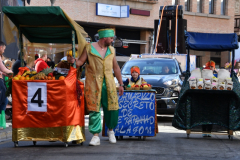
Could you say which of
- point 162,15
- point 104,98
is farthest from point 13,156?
point 162,15

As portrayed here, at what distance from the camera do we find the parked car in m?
14.4

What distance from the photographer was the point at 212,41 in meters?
10.8

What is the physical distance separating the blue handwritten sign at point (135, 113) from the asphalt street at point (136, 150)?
0.90 ft

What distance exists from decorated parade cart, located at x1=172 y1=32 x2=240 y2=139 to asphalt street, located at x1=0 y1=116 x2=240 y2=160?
569 millimetres

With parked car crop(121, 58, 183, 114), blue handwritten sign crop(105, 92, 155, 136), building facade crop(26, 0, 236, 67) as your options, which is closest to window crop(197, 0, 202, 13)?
building facade crop(26, 0, 236, 67)

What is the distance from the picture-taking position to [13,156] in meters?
7.38

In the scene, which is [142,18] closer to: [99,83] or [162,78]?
[162,78]

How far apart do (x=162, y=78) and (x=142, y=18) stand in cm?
2614

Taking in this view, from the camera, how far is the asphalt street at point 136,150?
24.2 feet

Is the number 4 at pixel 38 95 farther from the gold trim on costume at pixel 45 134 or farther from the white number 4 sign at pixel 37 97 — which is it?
the gold trim on costume at pixel 45 134

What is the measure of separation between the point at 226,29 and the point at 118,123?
39108 millimetres

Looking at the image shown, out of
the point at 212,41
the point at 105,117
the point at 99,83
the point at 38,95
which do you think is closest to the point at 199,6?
the point at 212,41

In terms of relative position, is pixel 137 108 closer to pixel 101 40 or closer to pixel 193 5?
pixel 101 40

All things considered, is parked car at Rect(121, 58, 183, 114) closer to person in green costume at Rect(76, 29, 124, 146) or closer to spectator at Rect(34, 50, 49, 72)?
spectator at Rect(34, 50, 49, 72)
